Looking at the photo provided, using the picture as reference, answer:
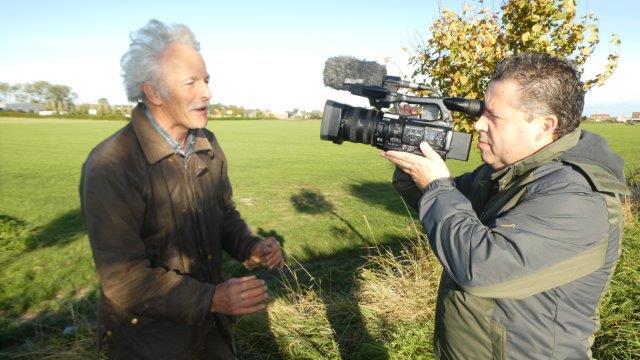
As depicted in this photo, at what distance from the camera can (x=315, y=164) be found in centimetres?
2248

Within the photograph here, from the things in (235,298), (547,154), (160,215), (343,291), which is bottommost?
(343,291)

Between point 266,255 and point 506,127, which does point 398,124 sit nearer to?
point 506,127

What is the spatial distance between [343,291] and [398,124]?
3649 mm

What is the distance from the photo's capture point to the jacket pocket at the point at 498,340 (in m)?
1.88

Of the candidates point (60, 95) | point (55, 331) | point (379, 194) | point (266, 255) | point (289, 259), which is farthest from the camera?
point (60, 95)

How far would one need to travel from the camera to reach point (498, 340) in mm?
1890

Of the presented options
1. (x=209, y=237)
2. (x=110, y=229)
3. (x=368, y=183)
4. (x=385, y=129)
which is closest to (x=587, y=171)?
(x=385, y=129)

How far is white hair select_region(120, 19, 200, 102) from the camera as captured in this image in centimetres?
225

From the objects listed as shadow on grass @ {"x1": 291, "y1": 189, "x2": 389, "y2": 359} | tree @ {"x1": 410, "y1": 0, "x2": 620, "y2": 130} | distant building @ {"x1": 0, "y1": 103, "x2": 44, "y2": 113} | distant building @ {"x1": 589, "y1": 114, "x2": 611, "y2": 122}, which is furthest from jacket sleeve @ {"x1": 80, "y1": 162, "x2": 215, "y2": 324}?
distant building @ {"x1": 0, "y1": 103, "x2": 44, "y2": 113}

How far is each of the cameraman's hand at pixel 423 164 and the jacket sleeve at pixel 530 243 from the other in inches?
11.7

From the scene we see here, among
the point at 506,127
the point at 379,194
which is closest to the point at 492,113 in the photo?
the point at 506,127

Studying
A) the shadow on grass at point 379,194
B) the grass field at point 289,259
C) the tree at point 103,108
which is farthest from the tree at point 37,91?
the shadow on grass at point 379,194

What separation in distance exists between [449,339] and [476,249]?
2.36 ft

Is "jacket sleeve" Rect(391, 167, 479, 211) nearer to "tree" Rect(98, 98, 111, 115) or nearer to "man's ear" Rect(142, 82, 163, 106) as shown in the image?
"man's ear" Rect(142, 82, 163, 106)
